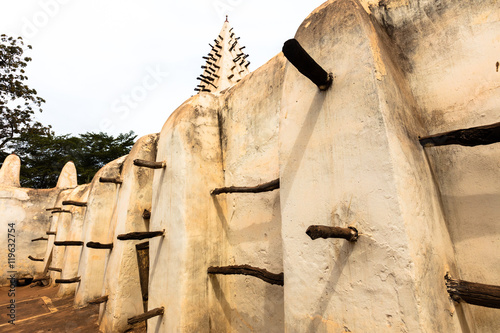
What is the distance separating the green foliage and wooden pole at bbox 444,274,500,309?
84.5ft

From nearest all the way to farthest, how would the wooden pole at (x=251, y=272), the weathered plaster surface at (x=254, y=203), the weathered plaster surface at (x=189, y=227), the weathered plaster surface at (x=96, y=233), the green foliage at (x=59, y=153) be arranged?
1. the wooden pole at (x=251, y=272)
2. the weathered plaster surface at (x=254, y=203)
3. the weathered plaster surface at (x=189, y=227)
4. the weathered plaster surface at (x=96, y=233)
5. the green foliage at (x=59, y=153)

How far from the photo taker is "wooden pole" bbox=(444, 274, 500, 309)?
144 centimetres

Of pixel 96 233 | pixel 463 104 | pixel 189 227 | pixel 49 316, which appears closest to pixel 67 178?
pixel 96 233

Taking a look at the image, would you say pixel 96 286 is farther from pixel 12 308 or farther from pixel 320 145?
pixel 320 145

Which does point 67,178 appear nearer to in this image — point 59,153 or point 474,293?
point 59,153

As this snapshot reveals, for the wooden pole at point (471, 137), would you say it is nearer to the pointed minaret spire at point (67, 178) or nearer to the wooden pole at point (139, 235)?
the wooden pole at point (139, 235)

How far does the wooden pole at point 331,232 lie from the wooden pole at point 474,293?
69cm

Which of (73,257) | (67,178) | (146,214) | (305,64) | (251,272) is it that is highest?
(67,178)

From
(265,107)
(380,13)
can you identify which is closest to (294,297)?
(265,107)

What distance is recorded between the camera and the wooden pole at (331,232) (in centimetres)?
154

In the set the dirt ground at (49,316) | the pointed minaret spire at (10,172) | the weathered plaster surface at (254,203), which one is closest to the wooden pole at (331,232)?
the weathered plaster surface at (254,203)

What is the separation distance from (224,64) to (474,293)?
13.2 meters

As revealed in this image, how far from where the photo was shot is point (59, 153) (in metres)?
23.6

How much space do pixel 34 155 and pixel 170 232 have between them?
2708 cm
